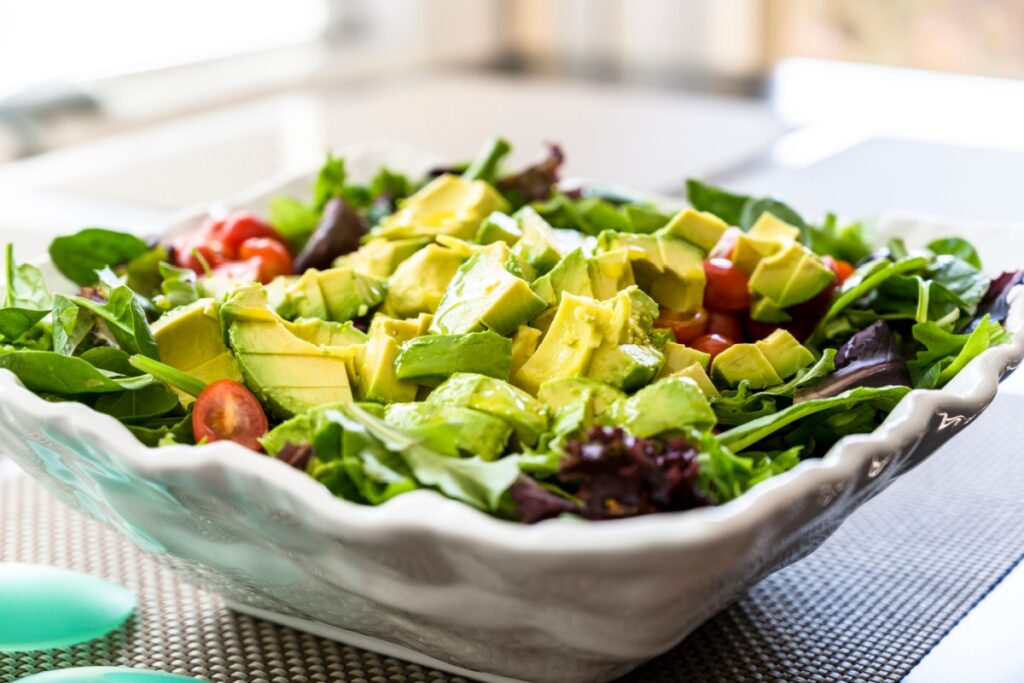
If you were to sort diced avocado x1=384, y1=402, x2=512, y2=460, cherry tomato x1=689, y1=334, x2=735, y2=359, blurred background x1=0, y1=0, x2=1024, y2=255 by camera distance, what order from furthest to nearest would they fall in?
blurred background x1=0, y1=0, x2=1024, y2=255 < cherry tomato x1=689, y1=334, x2=735, y2=359 < diced avocado x1=384, y1=402, x2=512, y2=460

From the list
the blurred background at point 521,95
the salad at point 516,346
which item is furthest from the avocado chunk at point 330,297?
the blurred background at point 521,95

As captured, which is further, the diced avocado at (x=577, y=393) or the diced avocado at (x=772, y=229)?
the diced avocado at (x=772, y=229)

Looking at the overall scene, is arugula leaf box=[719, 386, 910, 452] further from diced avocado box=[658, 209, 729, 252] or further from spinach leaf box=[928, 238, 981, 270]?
spinach leaf box=[928, 238, 981, 270]

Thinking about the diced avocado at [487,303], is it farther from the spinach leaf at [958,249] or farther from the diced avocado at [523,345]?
the spinach leaf at [958,249]

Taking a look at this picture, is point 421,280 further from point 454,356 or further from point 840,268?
point 840,268

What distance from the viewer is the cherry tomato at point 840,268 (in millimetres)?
1072

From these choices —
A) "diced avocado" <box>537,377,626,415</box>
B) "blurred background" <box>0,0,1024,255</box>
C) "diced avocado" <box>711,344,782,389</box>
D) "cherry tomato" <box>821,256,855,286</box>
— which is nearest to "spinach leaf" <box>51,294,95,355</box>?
"diced avocado" <box>537,377,626,415</box>

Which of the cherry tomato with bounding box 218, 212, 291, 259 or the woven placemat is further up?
the cherry tomato with bounding box 218, 212, 291, 259

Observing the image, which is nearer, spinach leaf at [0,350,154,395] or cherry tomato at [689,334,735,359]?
spinach leaf at [0,350,154,395]

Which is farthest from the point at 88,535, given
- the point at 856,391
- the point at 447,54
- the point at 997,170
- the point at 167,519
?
the point at 447,54

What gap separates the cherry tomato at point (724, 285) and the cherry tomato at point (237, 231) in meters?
0.46

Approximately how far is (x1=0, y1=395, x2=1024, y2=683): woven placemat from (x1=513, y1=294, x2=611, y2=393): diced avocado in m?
0.20

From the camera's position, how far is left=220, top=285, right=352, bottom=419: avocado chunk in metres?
0.84

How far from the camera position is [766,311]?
1.01m
